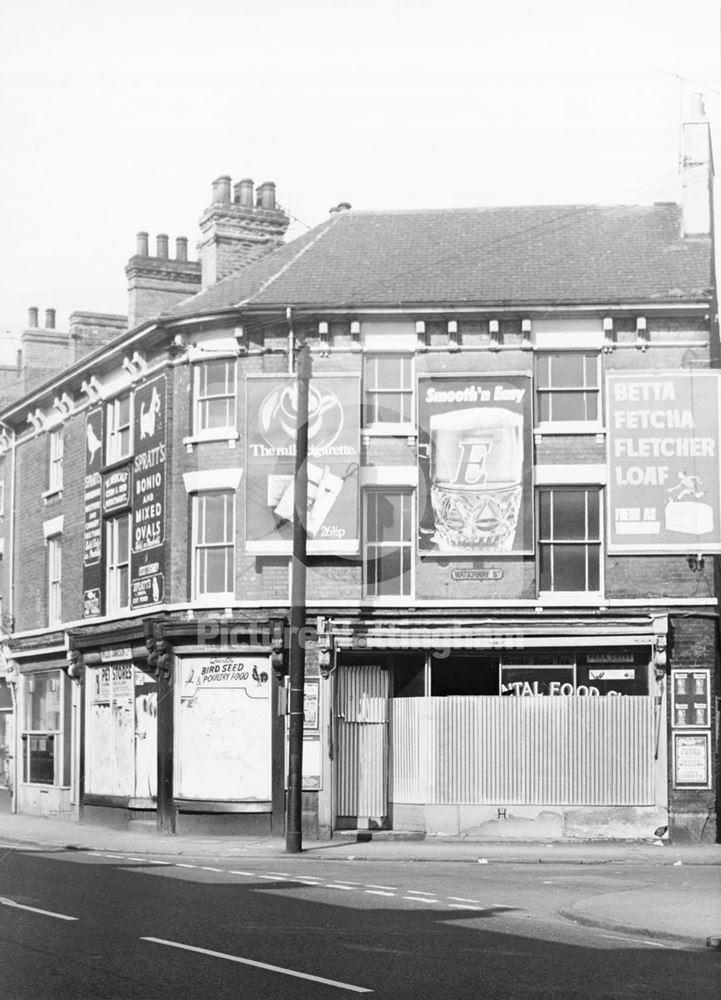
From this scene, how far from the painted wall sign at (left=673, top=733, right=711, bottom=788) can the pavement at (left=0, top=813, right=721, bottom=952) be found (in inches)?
43.6

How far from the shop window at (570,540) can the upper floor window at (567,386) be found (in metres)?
1.38

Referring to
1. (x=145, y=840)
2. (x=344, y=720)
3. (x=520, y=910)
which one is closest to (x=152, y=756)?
(x=145, y=840)

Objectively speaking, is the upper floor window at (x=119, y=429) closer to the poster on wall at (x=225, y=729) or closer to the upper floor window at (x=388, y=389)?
the poster on wall at (x=225, y=729)

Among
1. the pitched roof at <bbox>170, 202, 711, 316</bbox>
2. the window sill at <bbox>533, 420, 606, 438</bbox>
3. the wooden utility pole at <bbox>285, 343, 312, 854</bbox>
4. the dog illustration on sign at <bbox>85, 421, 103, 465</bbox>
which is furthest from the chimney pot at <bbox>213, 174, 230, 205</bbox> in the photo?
the window sill at <bbox>533, 420, 606, 438</bbox>

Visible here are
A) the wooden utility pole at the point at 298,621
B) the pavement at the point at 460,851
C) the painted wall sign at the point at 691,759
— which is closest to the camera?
the pavement at the point at 460,851

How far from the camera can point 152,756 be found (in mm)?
28547

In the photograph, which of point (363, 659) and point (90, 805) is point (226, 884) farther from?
point (90, 805)

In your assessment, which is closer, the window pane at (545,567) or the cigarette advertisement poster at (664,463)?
the cigarette advertisement poster at (664,463)

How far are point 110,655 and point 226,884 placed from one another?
13.4 meters

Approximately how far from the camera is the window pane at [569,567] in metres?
26.4

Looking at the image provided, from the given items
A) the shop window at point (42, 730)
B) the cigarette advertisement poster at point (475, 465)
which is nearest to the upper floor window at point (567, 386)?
the cigarette advertisement poster at point (475, 465)

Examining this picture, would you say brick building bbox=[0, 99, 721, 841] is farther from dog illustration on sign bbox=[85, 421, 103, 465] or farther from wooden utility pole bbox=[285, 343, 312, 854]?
dog illustration on sign bbox=[85, 421, 103, 465]

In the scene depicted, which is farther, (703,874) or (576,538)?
(576,538)

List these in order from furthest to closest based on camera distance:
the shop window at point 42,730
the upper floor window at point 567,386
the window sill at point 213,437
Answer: the shop window at point 42,730 < the window sill at point 213,437 < the upper floor window at point 567,386
